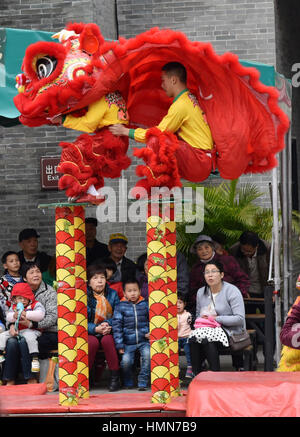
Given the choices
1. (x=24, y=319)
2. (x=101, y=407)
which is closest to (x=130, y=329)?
(x=24, y=319)

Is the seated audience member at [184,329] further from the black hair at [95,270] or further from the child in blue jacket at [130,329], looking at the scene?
the black hair at [95,270]

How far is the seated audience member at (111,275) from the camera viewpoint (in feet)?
29.2

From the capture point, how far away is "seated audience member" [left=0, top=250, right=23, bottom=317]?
8.48 meters

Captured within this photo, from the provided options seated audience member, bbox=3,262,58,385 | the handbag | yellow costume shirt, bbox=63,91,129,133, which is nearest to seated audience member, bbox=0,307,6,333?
seated audience member, bbox=3,262,58,385

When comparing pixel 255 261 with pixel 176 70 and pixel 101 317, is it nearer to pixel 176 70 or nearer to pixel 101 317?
pixel 101 317

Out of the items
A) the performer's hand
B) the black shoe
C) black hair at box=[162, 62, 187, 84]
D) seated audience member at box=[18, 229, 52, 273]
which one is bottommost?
the black shoe

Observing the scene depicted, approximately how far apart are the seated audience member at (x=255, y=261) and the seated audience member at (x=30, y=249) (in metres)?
2.21

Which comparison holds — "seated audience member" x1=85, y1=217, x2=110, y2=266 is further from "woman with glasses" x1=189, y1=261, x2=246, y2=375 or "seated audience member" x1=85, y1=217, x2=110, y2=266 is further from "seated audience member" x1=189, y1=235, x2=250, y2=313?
"woman with glasses" x1=189, y1=261, x2=246, y2=375

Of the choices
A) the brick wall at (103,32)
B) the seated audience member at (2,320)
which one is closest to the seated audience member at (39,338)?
the seated audience member at (2,320)

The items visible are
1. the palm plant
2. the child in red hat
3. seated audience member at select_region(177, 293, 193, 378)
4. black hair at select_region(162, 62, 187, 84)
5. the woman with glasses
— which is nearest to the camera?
black hair at select_region(162, 62, 187, 84)

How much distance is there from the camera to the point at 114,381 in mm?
8234

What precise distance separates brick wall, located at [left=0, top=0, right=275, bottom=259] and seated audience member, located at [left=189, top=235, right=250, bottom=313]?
221 centimetres

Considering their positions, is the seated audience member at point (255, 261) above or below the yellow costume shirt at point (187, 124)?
below

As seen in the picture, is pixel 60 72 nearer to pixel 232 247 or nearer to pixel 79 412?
pixel 79 412
